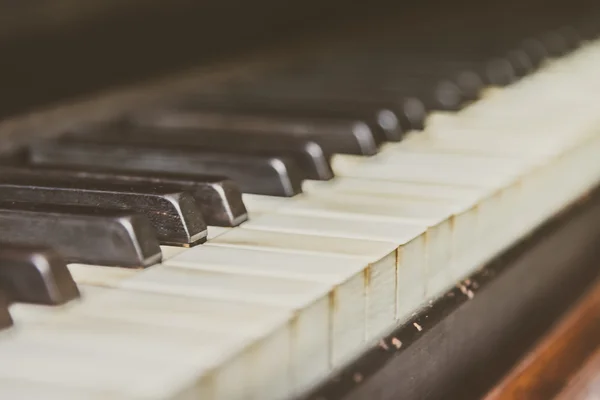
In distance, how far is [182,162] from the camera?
0.98m

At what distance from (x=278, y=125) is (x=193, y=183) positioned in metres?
0.34

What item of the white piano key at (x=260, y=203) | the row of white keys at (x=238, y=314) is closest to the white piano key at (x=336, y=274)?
the row of white keys at (x=238, y=314)

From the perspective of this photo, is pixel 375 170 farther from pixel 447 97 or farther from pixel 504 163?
pixel 447 97

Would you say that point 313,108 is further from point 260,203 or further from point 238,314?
point 238,314

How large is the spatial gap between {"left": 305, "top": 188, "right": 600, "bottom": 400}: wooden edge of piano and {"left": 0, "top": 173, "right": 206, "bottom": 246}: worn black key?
0.58 feet

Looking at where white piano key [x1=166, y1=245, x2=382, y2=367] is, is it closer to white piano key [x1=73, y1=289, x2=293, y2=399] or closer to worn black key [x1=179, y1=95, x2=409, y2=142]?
white piano key [x1=73, y1=289, x2=293, y2=399]

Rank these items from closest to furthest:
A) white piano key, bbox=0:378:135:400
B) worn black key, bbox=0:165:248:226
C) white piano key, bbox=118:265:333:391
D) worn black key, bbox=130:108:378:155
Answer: white piano key, bbox=0:378:135:400 < white piano key, bbox=118:265:333:391 < worn black key, bbox=0:165:248:226 < worn black key, bbox=130:108:378:155

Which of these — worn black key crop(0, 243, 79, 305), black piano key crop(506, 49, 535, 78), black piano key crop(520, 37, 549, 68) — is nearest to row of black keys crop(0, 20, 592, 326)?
worn black key crop(0, 243, 79, 305)

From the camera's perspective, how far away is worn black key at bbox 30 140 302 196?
917 mm

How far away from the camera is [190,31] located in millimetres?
1507

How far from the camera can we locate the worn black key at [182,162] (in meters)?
0.92

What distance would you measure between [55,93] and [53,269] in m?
0.63

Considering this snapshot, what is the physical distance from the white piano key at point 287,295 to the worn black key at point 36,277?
0.04 meters

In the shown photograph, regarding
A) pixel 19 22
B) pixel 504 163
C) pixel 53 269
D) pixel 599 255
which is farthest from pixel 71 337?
pixel 599 255
